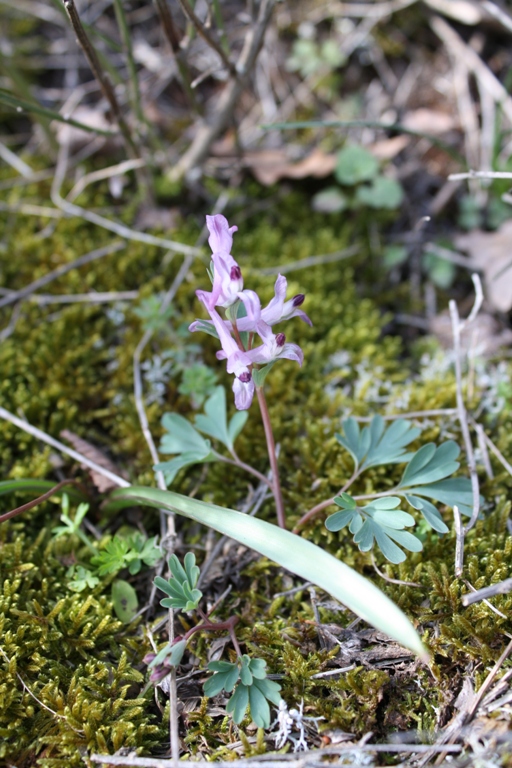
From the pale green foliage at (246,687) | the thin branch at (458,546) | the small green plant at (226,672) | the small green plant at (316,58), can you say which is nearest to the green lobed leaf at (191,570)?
the small green plant at (226,672)

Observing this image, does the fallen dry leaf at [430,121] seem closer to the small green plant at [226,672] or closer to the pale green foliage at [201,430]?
the pale green foliage at [201,430]

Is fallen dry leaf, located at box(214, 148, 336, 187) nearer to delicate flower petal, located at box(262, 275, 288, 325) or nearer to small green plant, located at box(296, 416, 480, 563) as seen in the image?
small green plant, located at box(296, 416, 480, 563)

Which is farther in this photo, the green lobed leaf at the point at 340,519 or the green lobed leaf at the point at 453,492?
the green lobed leaf at the point at 453,492

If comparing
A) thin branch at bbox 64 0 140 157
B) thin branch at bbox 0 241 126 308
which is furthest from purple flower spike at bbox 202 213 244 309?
thin branch at bbox 0 241 126 308

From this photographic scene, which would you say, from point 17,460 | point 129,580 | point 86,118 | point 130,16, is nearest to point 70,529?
point 129,580

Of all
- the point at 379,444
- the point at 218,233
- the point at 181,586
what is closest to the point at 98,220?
the point at 218,233

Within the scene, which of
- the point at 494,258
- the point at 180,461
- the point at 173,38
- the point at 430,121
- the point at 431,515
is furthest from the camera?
the point at 430,121

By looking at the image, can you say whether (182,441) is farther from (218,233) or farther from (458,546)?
(458,546)

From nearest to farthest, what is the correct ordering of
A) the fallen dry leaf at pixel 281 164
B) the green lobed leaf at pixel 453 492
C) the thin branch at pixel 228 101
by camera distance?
the green lobed leaf at pixel 453 492, the thin branch at pixel 228 101, the fallen dry leaf at pixel 281 164
